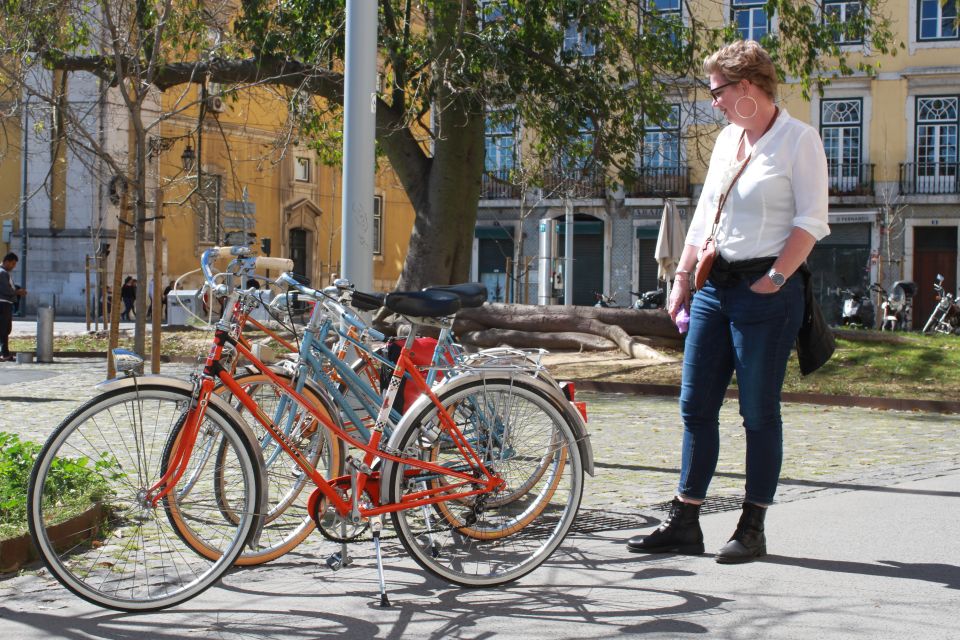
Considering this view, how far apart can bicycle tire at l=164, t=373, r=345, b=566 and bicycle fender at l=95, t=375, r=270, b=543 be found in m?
0.37

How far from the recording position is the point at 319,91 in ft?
55.3

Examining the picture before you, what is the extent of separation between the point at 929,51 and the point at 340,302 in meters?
38.3

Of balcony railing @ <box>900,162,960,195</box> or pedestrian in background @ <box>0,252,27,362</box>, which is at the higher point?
balcony railing @ <box>900,162,960,195</box>

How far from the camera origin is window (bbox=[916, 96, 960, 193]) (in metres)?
39.3

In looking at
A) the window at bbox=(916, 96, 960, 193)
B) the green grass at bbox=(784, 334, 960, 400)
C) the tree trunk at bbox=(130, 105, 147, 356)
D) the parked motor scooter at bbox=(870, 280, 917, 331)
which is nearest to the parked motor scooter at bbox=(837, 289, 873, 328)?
the parked motor scooter at bbox=(870, 280, 917, 331)

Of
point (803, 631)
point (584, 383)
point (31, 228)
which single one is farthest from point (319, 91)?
point (31, 228)

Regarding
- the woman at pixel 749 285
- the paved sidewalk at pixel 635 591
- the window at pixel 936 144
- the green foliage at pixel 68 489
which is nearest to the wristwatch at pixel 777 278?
Result: the woman at pixel 749 285

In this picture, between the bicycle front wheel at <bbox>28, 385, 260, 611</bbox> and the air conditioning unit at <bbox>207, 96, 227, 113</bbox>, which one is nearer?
the bicycle front wheel at <bbox>28, 385, 260, 611</bbox>

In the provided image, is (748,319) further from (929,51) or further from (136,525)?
(929,51)

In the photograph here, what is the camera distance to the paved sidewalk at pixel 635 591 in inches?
159

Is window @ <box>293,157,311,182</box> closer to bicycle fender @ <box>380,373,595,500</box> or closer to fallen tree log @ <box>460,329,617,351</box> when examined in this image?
fallen tree log @ <box>460,329,617,351</box>

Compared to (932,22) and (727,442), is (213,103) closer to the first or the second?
(727,442)

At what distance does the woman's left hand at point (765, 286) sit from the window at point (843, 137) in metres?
36.7

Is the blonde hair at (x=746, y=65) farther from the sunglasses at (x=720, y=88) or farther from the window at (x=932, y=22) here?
the window at (x=932, y=22)
